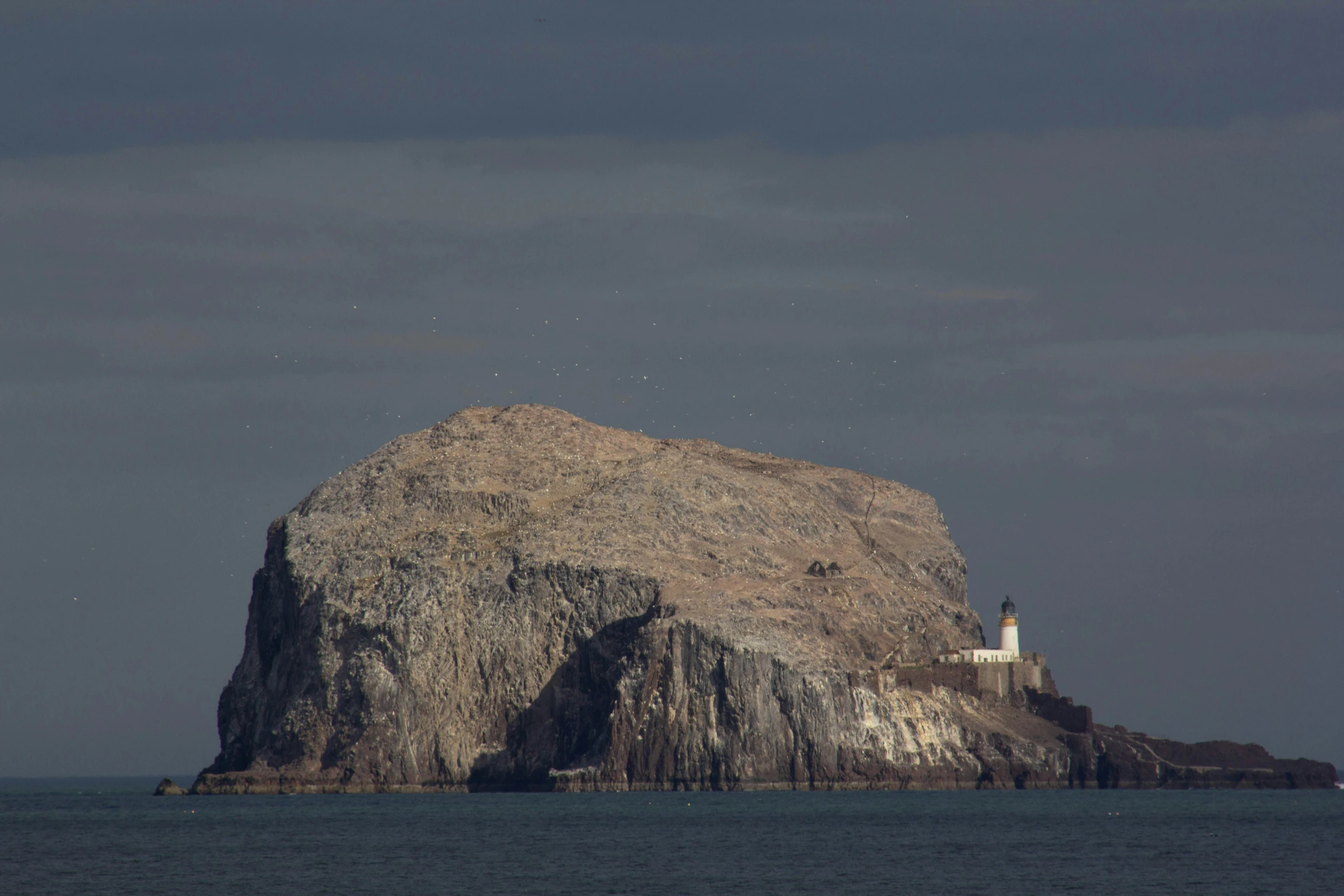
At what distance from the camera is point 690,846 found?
84562 mm

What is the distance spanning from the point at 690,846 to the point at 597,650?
43.9 meters

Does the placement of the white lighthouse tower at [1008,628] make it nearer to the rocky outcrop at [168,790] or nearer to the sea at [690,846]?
the sea at [690,846]

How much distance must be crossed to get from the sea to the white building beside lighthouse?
10745 mm

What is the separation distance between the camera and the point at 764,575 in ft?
432

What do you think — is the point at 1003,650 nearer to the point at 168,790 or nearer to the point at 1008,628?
the point at 1008,628

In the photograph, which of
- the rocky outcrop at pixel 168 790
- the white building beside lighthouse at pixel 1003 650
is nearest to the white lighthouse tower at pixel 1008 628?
the white building beside lighthouse at pixel 1003 650

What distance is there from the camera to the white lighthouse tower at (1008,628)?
5448 inches

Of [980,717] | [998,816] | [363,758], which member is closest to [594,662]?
[363,758]

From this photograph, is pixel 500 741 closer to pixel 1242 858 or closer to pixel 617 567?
pixel 617 567

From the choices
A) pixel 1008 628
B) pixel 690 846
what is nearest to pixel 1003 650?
pixel 1008 628

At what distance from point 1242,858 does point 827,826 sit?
21463 millimetres

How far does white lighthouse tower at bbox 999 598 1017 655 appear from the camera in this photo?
138m

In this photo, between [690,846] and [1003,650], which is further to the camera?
[1003,650]

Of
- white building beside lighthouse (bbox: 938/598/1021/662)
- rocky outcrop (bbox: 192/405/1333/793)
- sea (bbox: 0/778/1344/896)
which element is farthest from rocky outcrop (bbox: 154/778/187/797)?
white building beside lighthouse (bbox: 938/598/1021/662)
